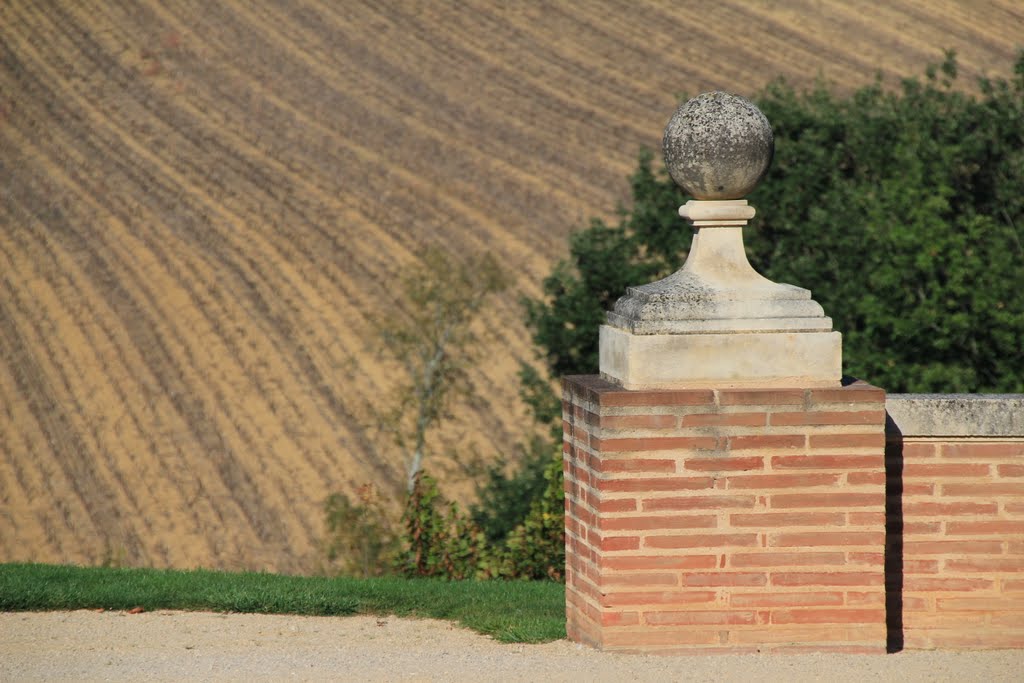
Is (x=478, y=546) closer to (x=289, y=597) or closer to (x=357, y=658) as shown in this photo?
(x=289, y=597)

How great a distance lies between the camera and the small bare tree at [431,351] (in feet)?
73.8

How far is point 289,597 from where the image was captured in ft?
24.8

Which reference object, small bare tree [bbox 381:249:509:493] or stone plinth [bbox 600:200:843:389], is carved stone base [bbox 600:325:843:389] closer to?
stone plinth [bbox 600:200:843:389]

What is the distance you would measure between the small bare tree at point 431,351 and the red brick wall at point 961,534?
15.0 meters

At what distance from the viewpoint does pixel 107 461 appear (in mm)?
22344

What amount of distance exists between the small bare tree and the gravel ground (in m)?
14.0

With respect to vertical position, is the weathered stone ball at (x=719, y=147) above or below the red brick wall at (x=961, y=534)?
above

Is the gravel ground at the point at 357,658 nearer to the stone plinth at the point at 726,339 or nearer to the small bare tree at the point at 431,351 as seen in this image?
the stone plinth at the point at 726,339

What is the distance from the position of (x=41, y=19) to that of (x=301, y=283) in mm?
14199

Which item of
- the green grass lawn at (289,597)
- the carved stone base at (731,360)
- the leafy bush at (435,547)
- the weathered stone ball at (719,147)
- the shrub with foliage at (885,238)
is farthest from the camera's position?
the shrub with foliage at (885,238)

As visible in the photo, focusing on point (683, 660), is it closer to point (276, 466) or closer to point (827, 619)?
point (827, 619)

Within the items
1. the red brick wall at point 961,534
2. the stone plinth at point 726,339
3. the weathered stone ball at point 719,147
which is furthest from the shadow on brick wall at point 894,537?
the weathered stone ball at point 719,147

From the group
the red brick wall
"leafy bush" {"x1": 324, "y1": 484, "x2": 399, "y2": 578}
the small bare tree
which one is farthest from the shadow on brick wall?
the small bare tree

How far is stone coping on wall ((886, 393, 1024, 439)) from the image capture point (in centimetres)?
645
